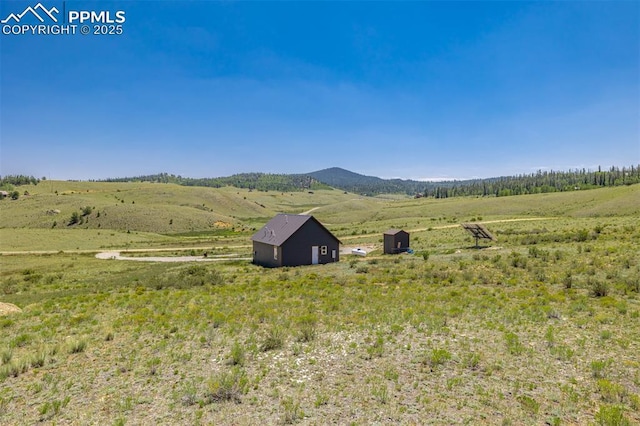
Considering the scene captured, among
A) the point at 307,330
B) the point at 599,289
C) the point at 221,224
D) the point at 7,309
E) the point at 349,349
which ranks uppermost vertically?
the point at 599,289

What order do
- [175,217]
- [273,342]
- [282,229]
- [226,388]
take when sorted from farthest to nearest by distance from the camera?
1. [175,217]
2. [282,229]
3. [273,342]
4. [226,388]

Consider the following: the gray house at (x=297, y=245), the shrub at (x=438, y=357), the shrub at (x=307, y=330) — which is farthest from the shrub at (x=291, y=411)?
the gray house at (x=297, y=245)

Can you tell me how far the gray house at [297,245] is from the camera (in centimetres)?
4156

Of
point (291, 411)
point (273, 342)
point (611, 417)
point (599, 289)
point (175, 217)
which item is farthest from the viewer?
point (175, 217)

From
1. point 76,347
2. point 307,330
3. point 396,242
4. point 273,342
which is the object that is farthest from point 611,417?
point 396,242

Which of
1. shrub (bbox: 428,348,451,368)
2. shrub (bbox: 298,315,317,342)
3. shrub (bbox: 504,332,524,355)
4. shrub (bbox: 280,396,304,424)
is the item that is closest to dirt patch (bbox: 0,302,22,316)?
shrub (bbox: 298,315,317,342)

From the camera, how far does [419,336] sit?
1352 cm

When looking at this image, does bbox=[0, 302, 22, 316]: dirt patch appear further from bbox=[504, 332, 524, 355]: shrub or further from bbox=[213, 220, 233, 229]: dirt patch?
bbox=[213, 220, 233, 229]: dirt patch

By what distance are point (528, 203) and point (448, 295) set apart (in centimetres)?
10178

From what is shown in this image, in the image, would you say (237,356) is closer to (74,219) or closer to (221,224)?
(221,224)

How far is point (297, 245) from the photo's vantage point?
1655 inches

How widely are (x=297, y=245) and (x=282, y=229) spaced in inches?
146

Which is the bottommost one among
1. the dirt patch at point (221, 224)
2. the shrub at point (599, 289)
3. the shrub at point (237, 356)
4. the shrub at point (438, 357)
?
the dirt patch at point (221, 224)

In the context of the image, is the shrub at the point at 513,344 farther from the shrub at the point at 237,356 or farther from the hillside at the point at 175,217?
the hillside at the point at 175,217
